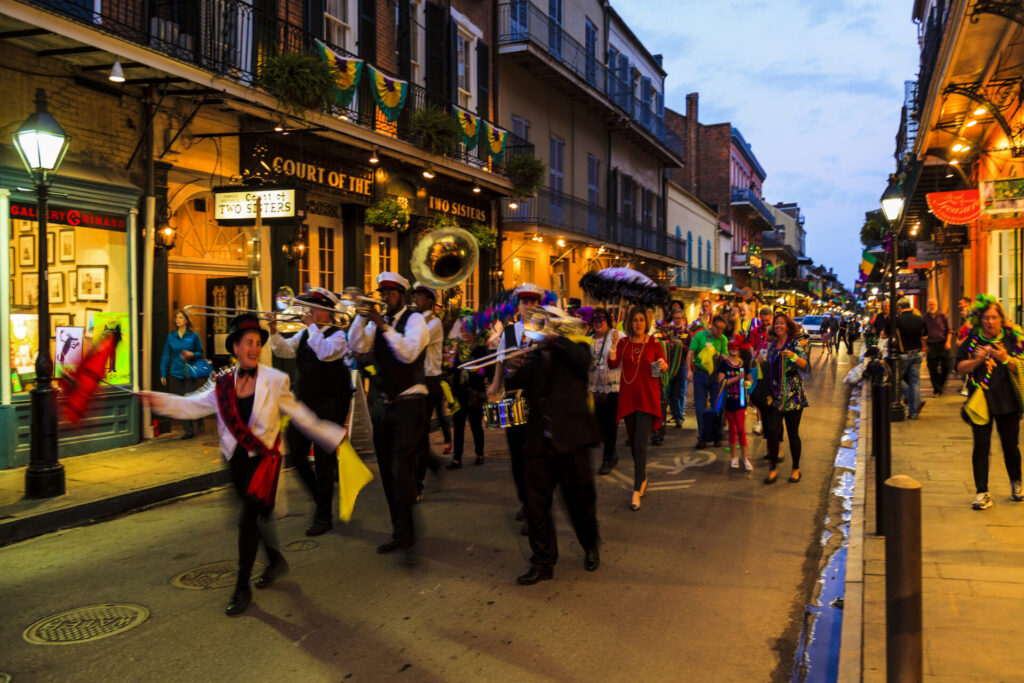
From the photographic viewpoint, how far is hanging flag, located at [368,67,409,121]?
13711 millimetres

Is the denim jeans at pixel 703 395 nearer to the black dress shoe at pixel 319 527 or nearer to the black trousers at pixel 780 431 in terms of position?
the black trousers at pixel 780 431

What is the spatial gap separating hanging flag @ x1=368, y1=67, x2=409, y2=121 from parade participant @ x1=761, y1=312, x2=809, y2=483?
8559 mm

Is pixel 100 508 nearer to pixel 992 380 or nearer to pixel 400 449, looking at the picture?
pixel 400 449

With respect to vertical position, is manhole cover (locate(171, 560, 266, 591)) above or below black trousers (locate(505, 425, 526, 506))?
below

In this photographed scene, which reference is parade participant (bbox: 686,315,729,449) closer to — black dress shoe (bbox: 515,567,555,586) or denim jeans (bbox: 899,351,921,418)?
denim jeans (bbox: 899,351,921,418)

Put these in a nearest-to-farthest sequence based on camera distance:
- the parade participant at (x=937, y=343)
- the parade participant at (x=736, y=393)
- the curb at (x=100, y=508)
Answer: the curb at (x=100, y=508) < the parade participant at (x=736, y=393) < the parade participant at (x=937, y=343)

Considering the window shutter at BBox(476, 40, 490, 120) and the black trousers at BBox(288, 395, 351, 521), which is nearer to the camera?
the black trousers at BBox(288, 395, 351, 521)

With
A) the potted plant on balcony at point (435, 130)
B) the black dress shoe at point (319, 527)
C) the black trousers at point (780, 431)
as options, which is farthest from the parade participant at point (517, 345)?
the potted plant on balcony at point (435, 130)

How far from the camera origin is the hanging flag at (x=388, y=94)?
13.7m

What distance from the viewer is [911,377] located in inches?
471

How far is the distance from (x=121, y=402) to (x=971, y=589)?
9.36 m

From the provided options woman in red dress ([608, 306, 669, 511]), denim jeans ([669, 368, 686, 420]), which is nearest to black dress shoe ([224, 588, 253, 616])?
woman in red dress ([608, 306, 669, 511])

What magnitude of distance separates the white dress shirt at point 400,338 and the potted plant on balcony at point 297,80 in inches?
259

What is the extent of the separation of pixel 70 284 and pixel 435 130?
7.57 meters
